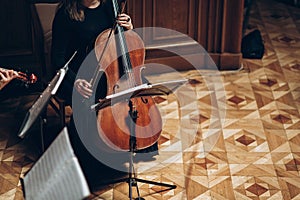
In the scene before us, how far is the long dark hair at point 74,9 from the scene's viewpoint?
8.91ft

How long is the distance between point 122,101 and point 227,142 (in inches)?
24.7

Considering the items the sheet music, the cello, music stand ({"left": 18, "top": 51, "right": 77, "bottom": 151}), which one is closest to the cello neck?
the cello

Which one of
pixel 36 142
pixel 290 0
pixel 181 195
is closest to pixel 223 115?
pixel 181 195

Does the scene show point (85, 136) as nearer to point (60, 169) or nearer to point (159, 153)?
point (159, 153)

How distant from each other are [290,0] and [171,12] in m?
1.21

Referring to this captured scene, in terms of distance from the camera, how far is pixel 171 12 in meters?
3.44

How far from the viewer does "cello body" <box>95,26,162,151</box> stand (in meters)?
2.63

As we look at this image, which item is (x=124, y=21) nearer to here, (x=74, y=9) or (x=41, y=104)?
(x=74, y=9)

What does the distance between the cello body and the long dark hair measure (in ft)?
0.57

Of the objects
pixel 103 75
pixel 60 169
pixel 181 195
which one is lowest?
pixel 181 195

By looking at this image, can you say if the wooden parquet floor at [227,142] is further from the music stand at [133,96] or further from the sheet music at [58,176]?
the sheet music at [58,176]

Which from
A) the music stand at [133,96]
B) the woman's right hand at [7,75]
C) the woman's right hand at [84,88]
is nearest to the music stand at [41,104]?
the woman's right hand at [7,75]

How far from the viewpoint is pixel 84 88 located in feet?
8.51

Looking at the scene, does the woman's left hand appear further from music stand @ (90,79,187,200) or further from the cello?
music stand @ (90,79,187,200)
